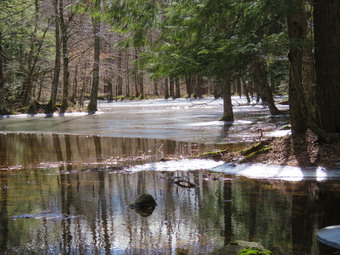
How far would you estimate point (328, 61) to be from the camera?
9070 millimetres

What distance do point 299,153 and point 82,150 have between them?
274 inches

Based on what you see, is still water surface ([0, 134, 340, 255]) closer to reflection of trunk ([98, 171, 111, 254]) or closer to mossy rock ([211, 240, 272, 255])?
reflection of trunk ([98, 171, 111, 254])

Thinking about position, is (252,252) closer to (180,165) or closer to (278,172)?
(278,172)

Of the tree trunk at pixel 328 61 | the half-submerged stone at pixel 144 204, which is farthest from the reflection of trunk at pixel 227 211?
the tree trunk at pixel 328 61

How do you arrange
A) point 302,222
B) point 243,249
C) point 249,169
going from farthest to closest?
point 249,169 → point 302,222 → point 243,249

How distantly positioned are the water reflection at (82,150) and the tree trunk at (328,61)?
410 centimetres

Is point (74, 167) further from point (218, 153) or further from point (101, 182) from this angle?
point (218, 153)

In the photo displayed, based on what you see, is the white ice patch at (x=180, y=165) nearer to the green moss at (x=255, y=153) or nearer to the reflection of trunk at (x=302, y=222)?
the green moss at (x=255, y=153)

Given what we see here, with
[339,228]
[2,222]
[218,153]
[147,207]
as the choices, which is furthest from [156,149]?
[339,228]

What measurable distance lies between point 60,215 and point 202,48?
15.1 feet

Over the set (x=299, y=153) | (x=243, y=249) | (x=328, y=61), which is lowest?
(x=243, y=249)

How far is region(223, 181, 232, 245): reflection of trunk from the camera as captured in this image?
Answer: 5178 mm

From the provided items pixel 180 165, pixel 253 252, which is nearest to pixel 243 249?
pixel 253 252

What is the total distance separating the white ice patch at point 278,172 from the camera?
26.4ft
